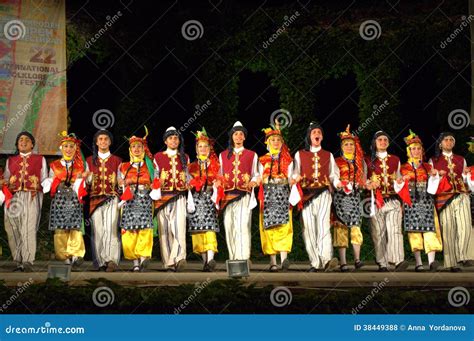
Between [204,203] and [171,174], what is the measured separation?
46cm

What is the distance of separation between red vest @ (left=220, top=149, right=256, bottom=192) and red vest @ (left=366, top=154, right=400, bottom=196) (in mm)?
1301

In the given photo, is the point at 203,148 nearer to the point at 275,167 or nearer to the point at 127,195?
the point at 275,167

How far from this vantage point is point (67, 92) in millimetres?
15703

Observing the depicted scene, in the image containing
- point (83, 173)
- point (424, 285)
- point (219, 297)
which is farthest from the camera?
point (83, 173)

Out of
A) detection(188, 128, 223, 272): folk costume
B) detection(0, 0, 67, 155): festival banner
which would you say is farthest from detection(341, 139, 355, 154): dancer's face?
detection(0, 0, 67, 155): festival banner

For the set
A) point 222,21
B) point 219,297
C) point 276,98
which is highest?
point 222,21

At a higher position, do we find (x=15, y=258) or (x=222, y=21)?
(x=222, y=21)

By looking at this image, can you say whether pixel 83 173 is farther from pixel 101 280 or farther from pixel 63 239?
pixel 101 280

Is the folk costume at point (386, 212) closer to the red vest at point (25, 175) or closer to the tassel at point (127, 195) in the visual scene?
the tassel at point (127, 195)

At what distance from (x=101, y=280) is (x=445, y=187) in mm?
4838

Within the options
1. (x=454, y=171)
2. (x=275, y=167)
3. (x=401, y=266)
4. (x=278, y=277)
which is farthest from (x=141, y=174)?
(x=454, y=171)

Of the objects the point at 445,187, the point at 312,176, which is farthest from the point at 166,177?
the point at 445,187

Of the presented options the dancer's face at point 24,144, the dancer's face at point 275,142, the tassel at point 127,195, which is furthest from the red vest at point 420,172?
the dancer's face at point 24,144

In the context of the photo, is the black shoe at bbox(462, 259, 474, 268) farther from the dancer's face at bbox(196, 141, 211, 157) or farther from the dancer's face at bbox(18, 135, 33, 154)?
the dancer's face at bbox(18, 135, 33, 154)
